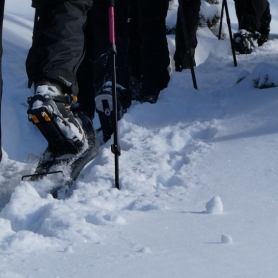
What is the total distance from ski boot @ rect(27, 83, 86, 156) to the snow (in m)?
0.14

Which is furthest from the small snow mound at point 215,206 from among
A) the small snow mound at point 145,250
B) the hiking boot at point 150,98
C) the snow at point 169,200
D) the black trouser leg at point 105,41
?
the hiking boot at point 150,98

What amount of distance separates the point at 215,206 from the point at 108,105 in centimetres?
131

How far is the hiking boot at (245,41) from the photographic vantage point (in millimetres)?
5527

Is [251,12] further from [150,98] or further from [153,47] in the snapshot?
[150,98]

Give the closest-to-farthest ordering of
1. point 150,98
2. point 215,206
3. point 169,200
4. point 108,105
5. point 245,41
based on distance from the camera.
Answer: point 215,206 < point 169,200 < point 108,105 < point 150,98 < point 245,41

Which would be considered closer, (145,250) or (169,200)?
(145,250)

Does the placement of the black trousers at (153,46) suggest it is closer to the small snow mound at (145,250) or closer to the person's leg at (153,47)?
the person's leg at (153,47)

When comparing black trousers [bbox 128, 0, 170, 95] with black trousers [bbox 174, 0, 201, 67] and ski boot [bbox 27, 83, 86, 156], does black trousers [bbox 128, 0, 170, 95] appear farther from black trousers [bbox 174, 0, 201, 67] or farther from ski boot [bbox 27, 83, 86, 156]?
ski boot [bbox 27, 83, 86, 156]

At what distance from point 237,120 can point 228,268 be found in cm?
165

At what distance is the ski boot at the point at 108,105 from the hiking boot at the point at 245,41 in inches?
92.1

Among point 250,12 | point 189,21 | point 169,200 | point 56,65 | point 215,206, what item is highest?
point 56,65

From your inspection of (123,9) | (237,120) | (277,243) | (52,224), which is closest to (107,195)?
(52,224)

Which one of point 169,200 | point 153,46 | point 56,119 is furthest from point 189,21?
point 169,200

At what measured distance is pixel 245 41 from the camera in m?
5.52
